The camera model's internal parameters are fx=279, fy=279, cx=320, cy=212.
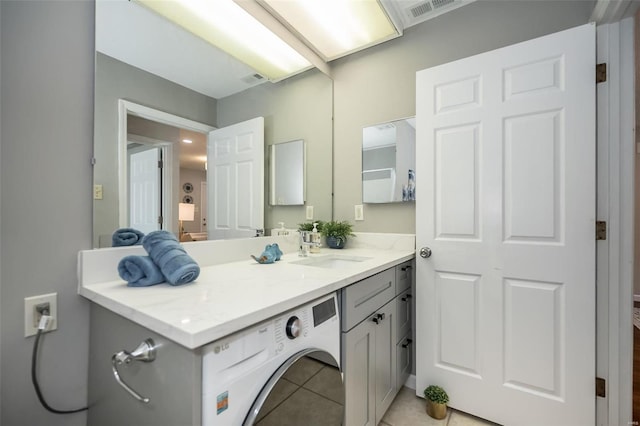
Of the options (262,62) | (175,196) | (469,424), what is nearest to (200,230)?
(175,196)

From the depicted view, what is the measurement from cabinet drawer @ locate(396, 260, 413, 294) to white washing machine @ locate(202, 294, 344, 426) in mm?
691

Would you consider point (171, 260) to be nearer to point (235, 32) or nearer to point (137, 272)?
point (137, 272)

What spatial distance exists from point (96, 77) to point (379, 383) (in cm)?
181

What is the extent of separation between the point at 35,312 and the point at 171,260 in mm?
446

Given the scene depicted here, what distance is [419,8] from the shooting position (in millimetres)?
1801

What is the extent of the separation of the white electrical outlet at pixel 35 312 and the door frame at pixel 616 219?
7.37 ft

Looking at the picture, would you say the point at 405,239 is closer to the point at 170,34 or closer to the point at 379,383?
the point at 379,383

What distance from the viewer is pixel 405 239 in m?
1.92

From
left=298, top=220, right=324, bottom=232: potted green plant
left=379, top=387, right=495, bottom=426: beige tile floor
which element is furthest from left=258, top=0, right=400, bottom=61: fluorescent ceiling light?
left=379, top=387, right=495, bottom=426: beige tile floor

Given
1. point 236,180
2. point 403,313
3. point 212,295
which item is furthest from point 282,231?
point 212,295

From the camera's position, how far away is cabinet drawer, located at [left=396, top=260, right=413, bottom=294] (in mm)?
1654

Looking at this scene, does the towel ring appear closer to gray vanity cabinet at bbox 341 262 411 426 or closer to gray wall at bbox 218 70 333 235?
gray vanity cabinet at bbox 341 262 411 426

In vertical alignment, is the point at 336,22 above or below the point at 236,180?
above

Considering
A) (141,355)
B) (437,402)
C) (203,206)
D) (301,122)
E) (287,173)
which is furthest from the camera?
(301,122)
